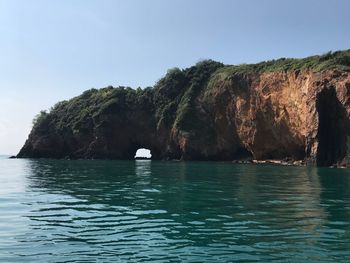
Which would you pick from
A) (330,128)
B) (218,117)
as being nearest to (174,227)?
(330,128)

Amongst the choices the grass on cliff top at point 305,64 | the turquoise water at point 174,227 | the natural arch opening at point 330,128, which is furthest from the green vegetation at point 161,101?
the turquoise water at point 174,227

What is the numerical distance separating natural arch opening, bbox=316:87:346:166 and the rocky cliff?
143mm

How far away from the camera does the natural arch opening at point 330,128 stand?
6462 centimetres

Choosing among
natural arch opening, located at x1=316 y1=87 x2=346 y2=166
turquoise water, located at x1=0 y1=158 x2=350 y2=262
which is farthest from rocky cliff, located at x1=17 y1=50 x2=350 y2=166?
turquoise water, located at x1=0 y1=158 x2=350 y2=262

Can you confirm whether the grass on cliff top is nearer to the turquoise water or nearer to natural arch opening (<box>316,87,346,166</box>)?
natural arch opening (<box>316,87,346,166</box>)

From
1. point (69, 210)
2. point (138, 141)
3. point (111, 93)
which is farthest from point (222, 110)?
point (69, 210)

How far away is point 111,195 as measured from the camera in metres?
25.7

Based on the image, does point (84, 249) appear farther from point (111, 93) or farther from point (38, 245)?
point (111, 93)

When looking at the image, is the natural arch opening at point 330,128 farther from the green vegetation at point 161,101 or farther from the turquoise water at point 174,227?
the turquoise water at point 174,227

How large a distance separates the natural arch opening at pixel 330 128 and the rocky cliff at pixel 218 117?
143mm

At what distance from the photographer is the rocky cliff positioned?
220 ft

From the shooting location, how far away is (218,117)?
92.5 m

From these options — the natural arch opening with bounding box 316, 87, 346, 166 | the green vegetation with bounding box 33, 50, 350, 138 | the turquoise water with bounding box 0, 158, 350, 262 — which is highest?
the green vegetation with bounding box 33, 50, 350, 138

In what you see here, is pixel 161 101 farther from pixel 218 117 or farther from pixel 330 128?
pixel 330 128
